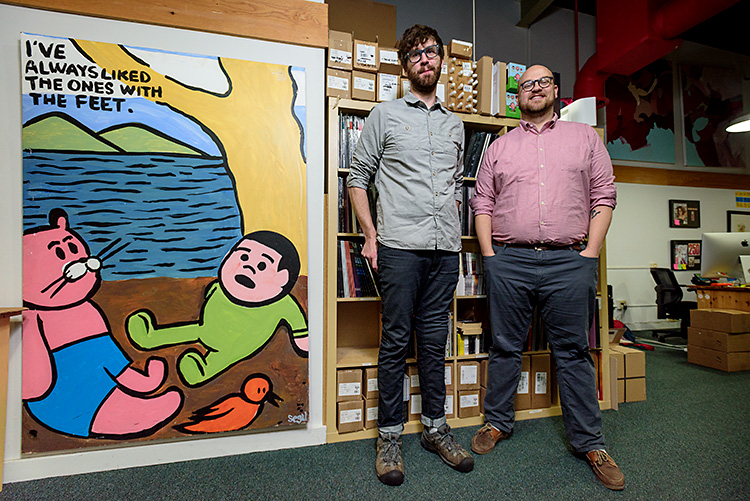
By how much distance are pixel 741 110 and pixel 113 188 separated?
7.13m

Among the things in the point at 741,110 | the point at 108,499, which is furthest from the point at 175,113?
the point at 741,110

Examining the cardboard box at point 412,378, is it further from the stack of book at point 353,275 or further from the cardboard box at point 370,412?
the stack of book at point 353,275

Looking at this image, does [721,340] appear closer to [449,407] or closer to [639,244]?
[639,244]

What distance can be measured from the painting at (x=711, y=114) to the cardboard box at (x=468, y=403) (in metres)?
4.83

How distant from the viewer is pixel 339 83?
1.88m

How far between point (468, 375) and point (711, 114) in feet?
17.9

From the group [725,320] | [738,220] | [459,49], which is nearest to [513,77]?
[459,49]

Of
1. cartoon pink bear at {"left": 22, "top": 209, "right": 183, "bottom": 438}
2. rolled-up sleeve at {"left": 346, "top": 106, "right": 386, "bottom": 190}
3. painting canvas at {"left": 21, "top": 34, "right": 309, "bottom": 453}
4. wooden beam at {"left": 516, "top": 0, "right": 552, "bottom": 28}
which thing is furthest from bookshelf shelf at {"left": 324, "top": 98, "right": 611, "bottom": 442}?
wooden beam at {"left": 516, "top": 0, "right": 552, "bottom": 28}

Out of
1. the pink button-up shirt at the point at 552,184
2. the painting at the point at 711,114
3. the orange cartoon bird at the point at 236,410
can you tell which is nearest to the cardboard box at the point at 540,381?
the pink button-up shirt at the point at 552,184

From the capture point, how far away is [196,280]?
5.44 ft

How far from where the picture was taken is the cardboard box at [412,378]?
1.91m

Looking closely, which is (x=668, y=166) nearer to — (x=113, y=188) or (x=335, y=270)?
(x=335, y=270)

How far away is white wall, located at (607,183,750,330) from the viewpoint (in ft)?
15.1

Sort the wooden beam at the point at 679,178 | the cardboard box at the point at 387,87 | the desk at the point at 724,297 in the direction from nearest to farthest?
1. the cardboard box at the point at 387,87
2. the desk at the point at 724,297
3. the wooden beam at the point at 679,178
